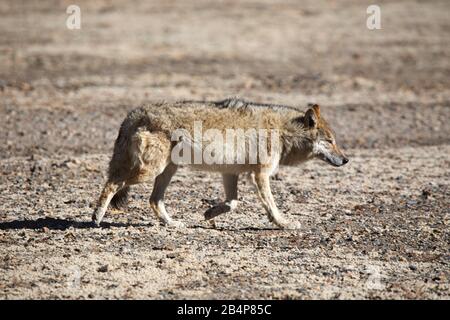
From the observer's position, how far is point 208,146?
346 inches

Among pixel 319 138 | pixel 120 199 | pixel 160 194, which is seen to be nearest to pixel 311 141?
pixel 319 138

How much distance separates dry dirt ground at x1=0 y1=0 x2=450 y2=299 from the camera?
775 cm

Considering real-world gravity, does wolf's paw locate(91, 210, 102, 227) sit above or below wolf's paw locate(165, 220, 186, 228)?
above

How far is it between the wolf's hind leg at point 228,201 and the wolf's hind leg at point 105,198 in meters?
1.04

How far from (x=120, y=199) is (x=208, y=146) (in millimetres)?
1155

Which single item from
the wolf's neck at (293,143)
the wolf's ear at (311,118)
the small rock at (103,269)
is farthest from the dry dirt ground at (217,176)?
the wolf's ear at (311,118)

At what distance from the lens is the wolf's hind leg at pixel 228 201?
909cm

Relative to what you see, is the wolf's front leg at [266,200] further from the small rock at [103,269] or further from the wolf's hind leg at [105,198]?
the small rock at [103,269]

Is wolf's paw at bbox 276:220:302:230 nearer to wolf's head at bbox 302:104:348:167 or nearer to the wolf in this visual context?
the wolf

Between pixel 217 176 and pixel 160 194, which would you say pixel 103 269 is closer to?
pixel 160 194

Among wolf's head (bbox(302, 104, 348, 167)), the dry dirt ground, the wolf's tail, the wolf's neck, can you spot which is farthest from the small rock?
wolf's head (bbox(302, 104, 348, 167))

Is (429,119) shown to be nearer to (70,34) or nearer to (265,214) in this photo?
(265,214)

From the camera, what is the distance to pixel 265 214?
383 inches
